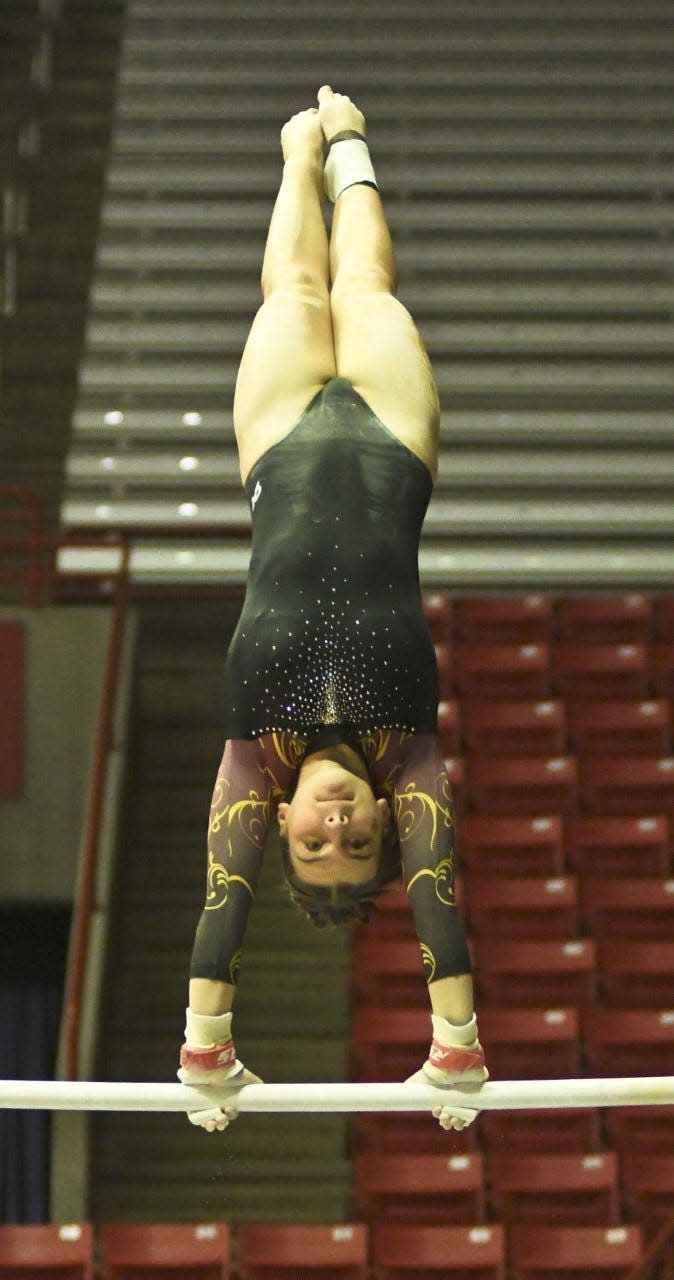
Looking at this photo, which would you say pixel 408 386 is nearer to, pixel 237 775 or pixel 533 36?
pixel 237 775

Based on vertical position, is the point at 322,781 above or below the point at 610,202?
below

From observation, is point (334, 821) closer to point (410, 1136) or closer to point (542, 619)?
point (410, 1136)

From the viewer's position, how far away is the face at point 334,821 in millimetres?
3480

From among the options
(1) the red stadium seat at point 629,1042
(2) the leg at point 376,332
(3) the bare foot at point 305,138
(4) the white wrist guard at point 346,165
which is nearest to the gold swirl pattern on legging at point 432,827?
(2) the leg at point 376,332

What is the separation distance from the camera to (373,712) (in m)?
3.57

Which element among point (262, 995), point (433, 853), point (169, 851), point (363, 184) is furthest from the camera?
point (169, 851)

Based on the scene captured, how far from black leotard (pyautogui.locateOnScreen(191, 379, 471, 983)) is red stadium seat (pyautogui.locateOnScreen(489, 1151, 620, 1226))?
2.99 meters

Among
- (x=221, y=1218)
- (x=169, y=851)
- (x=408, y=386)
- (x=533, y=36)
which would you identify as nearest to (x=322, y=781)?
(x=408, y=386)

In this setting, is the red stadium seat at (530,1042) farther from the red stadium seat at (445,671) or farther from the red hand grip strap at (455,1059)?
the red hand grip strap at (455,1059)

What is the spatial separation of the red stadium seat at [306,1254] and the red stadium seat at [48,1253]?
540mm

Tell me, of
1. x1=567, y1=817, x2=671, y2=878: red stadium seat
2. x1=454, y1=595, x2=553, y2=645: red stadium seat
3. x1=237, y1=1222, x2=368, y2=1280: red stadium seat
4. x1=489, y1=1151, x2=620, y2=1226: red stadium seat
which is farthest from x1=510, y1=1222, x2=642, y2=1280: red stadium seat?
x1=454, y1=595, x2=553, y2=645: red stadium seat

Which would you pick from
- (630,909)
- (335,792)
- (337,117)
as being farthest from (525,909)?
(335,792)

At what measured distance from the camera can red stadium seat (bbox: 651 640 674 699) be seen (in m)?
8.80

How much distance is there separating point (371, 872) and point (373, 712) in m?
0.34
